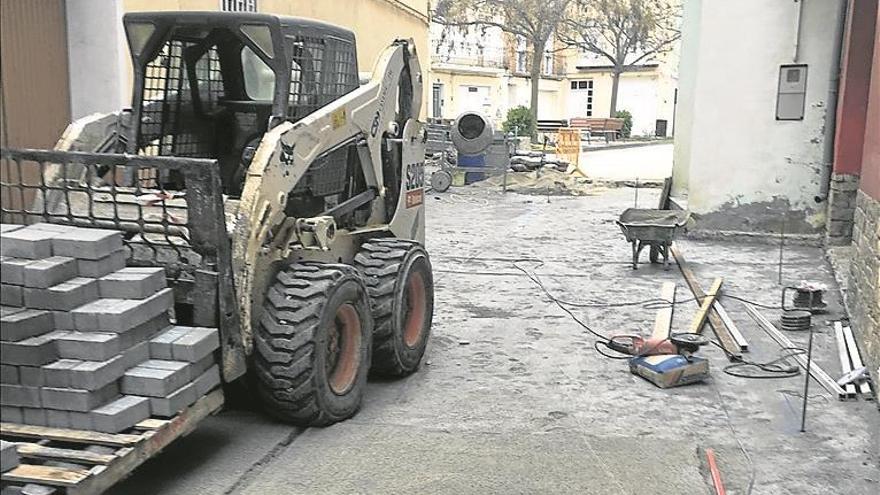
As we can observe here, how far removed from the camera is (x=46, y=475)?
3.64 metres

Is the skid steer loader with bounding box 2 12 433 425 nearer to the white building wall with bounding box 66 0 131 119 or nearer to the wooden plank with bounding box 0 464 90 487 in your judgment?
the wooden plank with bounding box 0 464 90 487

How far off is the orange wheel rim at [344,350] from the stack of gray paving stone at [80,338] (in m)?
1.30

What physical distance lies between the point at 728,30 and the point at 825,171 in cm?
251

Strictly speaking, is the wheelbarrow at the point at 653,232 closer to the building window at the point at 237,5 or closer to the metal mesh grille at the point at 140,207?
the building window at the point at 237,5

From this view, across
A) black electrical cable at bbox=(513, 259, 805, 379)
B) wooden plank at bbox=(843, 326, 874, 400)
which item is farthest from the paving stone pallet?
→ wooden plank at bbox=(843, 326, 874, 400)

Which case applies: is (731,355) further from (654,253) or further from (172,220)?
(172,220)

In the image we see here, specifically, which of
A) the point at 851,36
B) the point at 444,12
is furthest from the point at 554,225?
the point at 444,12

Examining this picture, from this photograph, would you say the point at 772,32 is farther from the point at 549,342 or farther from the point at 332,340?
the point at 332,340

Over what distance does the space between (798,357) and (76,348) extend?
5.67m

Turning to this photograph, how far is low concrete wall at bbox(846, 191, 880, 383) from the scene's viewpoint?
6441 mm

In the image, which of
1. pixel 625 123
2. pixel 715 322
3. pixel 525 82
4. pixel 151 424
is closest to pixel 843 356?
pixel 715 322

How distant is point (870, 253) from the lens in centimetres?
723

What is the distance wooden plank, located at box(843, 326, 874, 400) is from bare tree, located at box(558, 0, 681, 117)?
32.6m

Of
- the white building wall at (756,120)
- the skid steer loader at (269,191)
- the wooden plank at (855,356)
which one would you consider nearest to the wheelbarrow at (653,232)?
the white building wall at (756,120)
